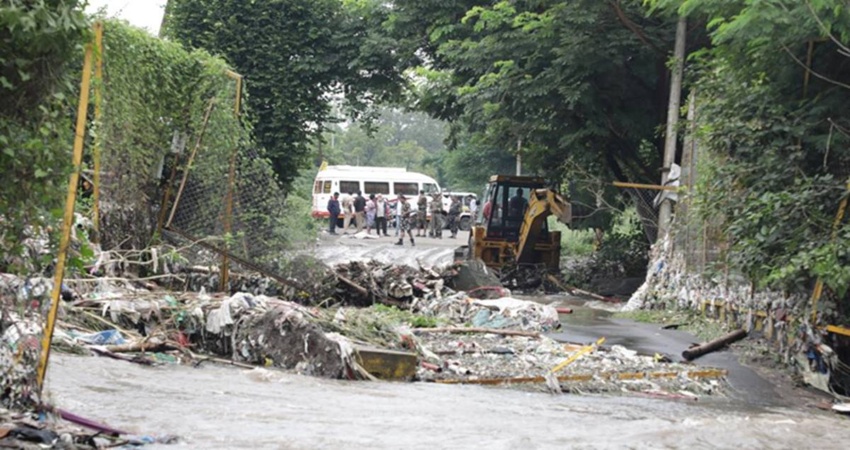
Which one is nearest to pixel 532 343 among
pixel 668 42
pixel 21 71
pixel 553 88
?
pixel 21 71

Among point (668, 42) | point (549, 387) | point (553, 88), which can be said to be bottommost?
point (549, 387)

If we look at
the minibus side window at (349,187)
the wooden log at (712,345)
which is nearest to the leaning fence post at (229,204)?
the wooden log at (712,345)

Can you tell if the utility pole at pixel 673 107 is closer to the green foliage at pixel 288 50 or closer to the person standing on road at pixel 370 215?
the green foliage at pixel 288 50

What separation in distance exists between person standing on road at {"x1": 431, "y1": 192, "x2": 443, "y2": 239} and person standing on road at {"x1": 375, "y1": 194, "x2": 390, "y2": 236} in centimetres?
194

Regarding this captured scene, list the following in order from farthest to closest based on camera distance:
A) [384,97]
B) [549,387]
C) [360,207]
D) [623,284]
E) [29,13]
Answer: [360,207] < [384,97] < [623,284] < [549,387] < [29,13]

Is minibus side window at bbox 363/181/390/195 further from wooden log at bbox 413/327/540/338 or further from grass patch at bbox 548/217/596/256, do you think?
wooden log at bbox 413/327/540/338

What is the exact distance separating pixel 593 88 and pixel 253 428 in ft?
54.4

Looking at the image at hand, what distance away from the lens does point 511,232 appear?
26203mm

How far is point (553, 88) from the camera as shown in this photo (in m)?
21.2

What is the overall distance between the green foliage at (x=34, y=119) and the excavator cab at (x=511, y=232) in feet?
63.4

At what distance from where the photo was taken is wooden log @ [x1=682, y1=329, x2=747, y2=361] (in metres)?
11.9

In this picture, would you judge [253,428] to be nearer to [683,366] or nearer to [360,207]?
[683,366]

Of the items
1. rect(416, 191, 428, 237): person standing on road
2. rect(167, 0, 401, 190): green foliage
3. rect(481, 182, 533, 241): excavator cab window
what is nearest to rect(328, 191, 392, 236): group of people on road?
rect(416, 191, 428, 237): person standing on road

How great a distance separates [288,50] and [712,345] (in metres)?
19.6
